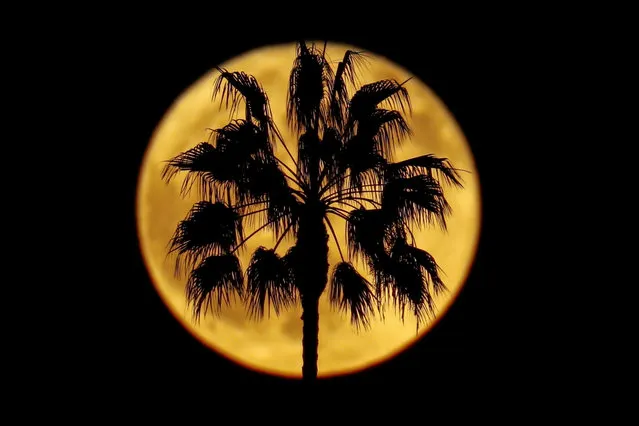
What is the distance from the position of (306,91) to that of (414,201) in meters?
1.69

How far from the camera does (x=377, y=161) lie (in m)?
7.36

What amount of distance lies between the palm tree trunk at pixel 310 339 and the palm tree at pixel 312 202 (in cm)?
1

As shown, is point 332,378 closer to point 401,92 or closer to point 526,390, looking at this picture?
point 526,390

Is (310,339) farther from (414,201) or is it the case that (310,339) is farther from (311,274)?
(414,201)

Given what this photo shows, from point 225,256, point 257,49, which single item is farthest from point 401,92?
point 257,49

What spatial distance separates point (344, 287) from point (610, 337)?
6.09 metres

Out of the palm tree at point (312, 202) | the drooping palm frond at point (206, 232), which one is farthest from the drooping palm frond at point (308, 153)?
the drooping palm frond at point (206, 232)

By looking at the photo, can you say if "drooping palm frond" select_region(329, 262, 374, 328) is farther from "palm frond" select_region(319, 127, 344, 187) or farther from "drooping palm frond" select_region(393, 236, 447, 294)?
"palm frond" select_region(319, 127, 344, 187)

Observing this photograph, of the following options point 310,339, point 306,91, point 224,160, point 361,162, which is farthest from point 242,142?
point 310,339

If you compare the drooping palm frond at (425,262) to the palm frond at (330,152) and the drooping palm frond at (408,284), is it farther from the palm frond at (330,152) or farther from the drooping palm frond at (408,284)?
the palm frond at (330,152)

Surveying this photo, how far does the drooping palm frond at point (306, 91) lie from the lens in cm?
730

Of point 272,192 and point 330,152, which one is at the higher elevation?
point 330,152

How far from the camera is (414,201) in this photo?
7.16m

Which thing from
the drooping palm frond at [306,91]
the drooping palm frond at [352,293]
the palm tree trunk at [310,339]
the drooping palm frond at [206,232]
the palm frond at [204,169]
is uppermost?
the drooping palm frond at [306,91]
